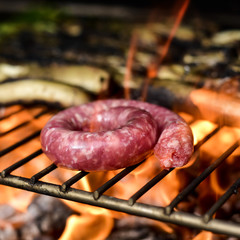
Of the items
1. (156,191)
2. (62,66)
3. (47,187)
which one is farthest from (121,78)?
(47,187)

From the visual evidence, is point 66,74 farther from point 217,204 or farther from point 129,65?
point 217,204

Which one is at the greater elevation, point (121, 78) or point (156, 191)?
point (121, 78)

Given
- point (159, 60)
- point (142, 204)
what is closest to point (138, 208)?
point (142, 204)

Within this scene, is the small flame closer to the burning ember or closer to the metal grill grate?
the burning ember

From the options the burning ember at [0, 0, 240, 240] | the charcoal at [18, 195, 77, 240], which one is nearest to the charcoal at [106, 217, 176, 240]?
the burning ember at [0, 0, 240, 240]

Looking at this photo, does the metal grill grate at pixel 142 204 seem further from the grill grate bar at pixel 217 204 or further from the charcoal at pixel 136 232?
the charcoal at pixel 136 232

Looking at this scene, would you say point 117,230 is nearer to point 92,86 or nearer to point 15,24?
point 92,86
